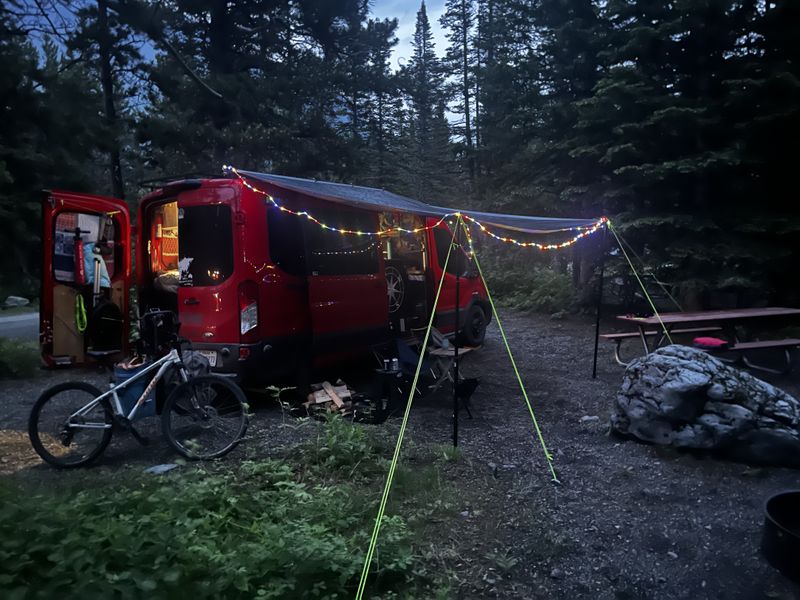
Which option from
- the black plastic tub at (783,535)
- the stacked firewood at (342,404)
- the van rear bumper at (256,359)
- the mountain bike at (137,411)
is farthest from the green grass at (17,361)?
the black plastic tub at (783,535)

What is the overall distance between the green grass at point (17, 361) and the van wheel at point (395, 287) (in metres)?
5.39

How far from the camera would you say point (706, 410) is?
15.7 ft

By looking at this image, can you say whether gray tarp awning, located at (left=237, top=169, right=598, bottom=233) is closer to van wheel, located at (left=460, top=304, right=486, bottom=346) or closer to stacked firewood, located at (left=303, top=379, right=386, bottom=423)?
stacked firewood, located at (left=303, top=379, right=386, bottom=423)

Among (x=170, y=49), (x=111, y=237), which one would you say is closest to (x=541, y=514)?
(x=170, y=49)

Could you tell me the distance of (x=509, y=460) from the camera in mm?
4758

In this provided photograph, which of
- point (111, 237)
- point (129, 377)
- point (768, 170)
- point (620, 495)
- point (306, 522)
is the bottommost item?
point (620, 495)

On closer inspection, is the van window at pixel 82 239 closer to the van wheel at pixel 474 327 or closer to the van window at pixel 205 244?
the van window at pixel 205 244

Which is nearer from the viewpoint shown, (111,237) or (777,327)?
(111,237)

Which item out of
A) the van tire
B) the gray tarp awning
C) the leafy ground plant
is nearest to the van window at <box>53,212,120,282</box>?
the gray tarp awning

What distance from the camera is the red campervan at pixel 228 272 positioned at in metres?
5.62

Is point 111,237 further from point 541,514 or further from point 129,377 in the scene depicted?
point 541,514

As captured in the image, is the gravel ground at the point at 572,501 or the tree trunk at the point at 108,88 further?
the tree trunk at the point at 108,88

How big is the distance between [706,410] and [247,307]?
4455 millimetres

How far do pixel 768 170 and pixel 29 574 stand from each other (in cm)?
1096
